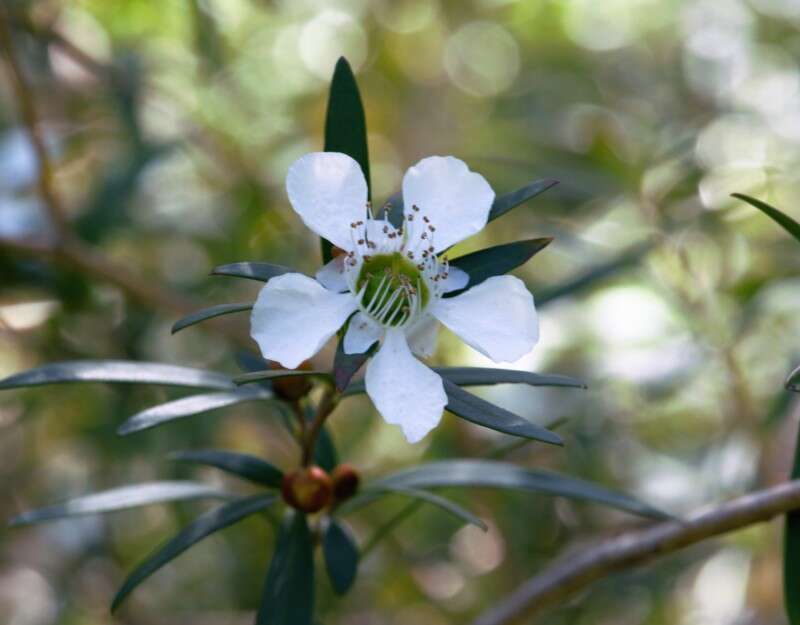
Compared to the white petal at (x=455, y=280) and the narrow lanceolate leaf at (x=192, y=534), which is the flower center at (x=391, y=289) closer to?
the white petal at (x=455, y=280)

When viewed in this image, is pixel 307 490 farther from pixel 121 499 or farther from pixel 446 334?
pixel 446 334

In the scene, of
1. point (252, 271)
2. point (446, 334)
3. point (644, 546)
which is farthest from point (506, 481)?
point (446, 334)

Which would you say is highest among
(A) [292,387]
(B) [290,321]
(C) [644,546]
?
(B) [290,321]

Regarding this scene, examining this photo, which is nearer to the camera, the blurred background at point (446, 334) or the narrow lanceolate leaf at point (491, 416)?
the narrow lanceolate leaf at point (491, 416)

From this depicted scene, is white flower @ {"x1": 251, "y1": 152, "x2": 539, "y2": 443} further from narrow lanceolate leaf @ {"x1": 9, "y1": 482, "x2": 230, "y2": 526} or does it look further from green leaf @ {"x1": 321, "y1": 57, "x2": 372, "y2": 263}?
narrow lanceolate leaf @ {"x1": 9, "y1": 482, "x2": 230, "y2": 526}

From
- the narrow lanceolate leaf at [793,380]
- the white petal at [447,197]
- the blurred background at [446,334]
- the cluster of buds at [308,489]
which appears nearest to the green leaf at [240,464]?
the cluster of buds at [308,489]

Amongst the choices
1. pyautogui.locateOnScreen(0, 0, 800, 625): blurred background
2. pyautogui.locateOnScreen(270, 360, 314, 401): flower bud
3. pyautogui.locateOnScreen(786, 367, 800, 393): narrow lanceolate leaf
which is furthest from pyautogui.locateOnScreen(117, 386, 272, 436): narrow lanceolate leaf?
pyautogui.locateOnScreen(0, 0, 800, 625): blurred background
